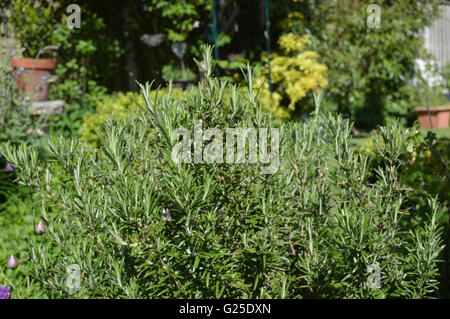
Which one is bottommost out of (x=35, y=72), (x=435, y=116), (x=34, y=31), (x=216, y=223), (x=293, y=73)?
(x=435, y=116)

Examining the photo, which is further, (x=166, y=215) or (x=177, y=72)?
(x=177, y=72)

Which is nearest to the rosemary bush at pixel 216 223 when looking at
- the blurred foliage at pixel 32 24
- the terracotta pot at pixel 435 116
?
the blurred foliage at pixel 32 24

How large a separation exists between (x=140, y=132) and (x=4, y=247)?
2.21 m

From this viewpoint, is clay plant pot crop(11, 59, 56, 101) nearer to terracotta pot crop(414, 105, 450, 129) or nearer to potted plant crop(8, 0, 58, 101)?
potted plant crop(8, 0, 58, 101)

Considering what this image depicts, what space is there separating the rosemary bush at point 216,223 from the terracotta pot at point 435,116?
7906 mm

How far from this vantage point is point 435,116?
9227mm

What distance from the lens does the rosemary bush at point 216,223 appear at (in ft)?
4.47

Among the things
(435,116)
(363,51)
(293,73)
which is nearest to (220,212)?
(293,73)

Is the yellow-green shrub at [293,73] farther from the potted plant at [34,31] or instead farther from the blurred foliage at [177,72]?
the potted plant at [34,31]

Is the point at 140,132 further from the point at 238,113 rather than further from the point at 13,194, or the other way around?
the point at 13,194

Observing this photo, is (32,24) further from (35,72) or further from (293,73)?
(293,73)

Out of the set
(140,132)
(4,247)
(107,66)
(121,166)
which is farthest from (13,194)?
(107,66)

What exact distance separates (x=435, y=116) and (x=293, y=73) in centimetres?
282

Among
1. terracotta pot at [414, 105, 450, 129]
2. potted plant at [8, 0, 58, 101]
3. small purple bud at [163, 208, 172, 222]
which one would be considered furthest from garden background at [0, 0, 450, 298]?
terracotta pot at [414, 105, 450, 129]
